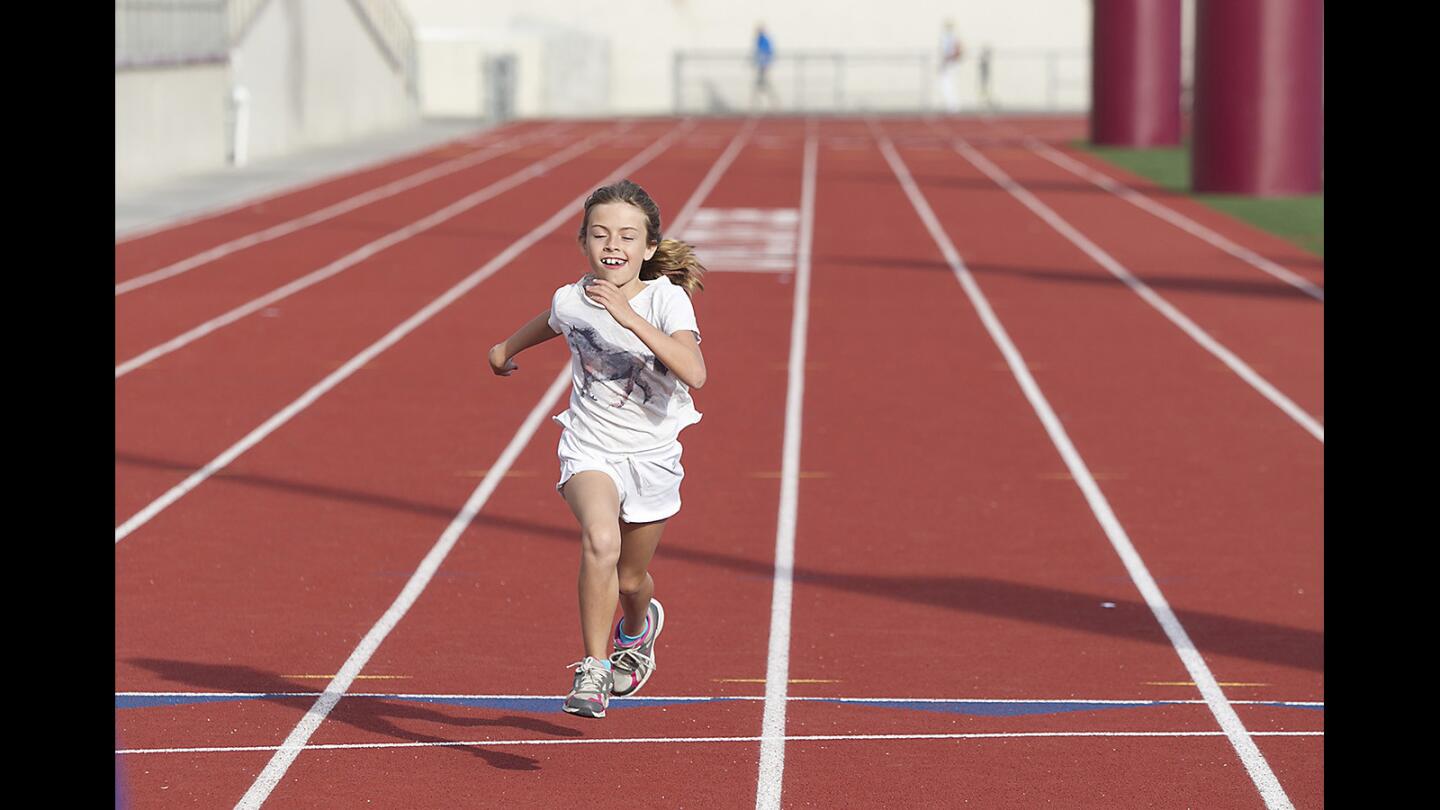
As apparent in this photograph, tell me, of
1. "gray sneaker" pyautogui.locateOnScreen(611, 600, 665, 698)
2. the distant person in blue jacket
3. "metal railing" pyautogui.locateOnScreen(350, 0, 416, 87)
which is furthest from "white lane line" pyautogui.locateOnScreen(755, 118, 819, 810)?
the distant person in blue jacket

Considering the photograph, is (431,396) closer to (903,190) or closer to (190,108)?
(903,190)

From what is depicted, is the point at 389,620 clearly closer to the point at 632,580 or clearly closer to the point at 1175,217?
the point at 632,580

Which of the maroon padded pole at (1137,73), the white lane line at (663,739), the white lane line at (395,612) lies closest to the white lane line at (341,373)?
the white lane line at (395,612)

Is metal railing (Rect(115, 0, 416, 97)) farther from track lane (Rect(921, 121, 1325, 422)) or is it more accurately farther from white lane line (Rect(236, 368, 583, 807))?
white lane line (Rect(236, 368, 583, 807))

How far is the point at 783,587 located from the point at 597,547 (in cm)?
321

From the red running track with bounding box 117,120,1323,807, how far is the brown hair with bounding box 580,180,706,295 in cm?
138

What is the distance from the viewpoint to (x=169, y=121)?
103 ft

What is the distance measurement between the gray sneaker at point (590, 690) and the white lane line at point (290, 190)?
683 inches

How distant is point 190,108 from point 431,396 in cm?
1980

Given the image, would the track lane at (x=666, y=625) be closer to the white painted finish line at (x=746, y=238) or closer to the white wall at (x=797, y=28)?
the white painted finish line at (x=746, y=238)

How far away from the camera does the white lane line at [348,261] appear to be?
51.7 ft

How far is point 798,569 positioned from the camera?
31.0ft

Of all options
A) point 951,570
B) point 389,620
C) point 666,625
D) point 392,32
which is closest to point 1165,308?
point 951,570

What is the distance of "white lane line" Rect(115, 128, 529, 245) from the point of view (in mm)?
24031
